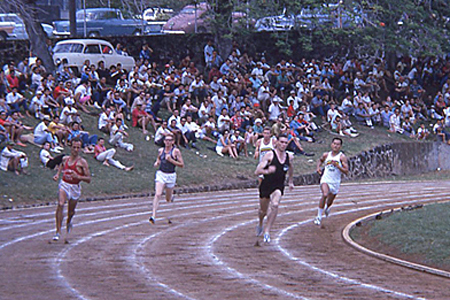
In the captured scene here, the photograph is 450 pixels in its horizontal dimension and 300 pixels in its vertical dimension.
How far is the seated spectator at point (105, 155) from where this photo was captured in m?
26.3

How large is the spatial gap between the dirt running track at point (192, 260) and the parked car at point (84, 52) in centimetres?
1552

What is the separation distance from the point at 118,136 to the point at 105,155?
1.77 metres

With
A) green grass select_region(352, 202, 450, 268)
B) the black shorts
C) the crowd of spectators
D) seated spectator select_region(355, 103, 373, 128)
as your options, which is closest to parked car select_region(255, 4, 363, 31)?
the crowd of spectators

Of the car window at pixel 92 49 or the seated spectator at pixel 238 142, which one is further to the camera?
the car window at pixel 92 49

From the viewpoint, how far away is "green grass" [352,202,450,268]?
13.2 metres

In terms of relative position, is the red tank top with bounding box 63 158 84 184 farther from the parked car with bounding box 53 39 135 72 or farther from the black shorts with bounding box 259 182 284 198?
the parked car with bounding box 53 39 135 72

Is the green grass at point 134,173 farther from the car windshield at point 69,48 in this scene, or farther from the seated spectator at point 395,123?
the car windshield at point 69,48

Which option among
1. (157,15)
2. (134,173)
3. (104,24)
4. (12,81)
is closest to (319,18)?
(157,15)

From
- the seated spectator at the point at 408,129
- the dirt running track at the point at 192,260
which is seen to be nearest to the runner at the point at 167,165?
the dirt running track at the point at 192,260

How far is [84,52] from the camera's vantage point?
35.6 meters

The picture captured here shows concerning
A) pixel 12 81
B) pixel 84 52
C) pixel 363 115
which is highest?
pixel 84 52

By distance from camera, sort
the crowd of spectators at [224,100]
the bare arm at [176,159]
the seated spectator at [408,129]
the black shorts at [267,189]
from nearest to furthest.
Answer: the black shorts at [267,189], the bare arm at [176,159], the crowd of spectators at [224,100], the seated spectator at [408,129]

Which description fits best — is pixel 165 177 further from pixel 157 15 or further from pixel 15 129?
pixel 157 15

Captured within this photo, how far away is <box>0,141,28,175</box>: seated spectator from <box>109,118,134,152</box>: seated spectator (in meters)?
4.97
